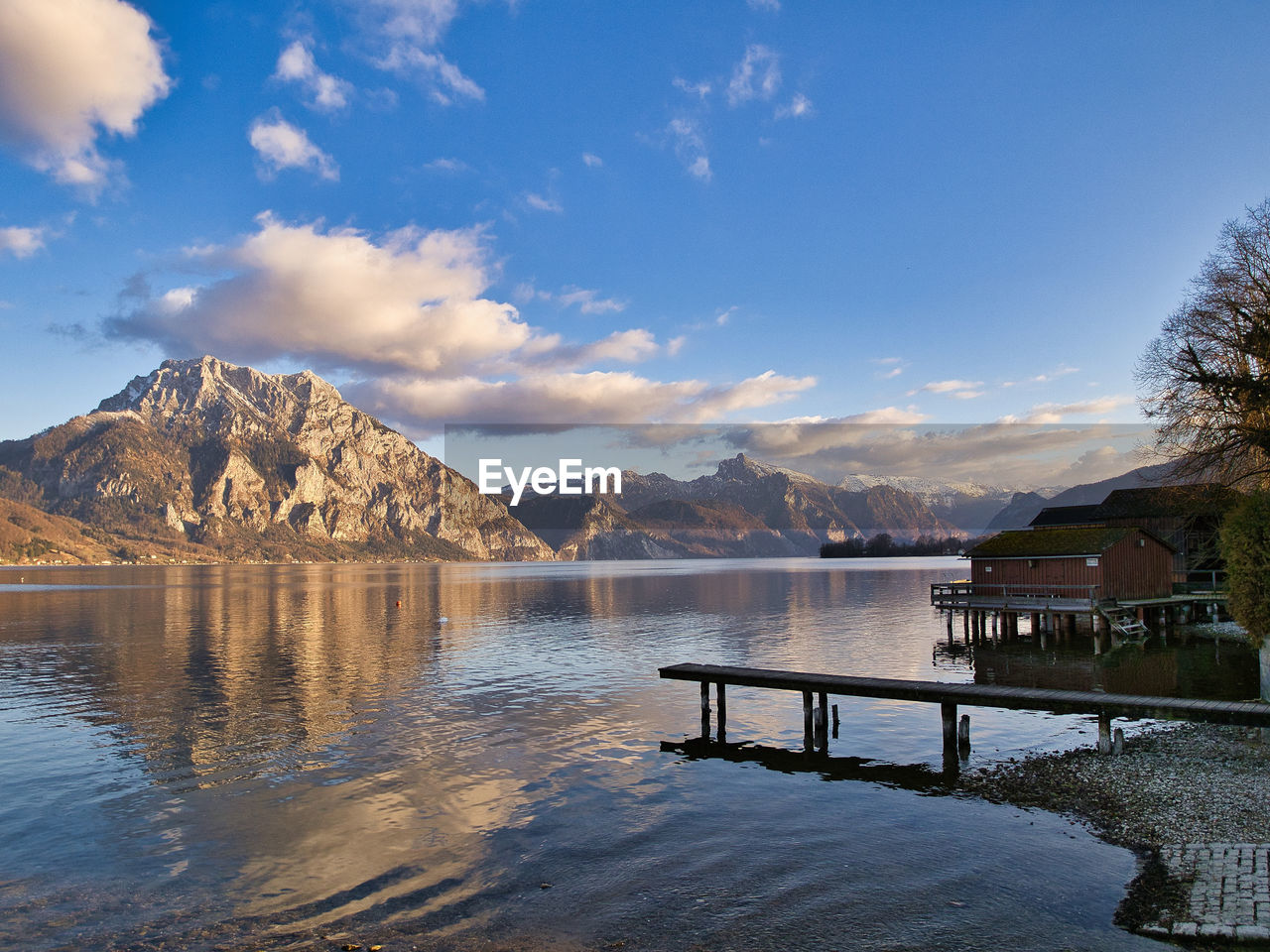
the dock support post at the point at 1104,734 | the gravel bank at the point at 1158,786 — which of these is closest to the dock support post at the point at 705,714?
the gravel bank at the point at 1158,786

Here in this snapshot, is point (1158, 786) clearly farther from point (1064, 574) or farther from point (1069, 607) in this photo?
point (1064, 574)

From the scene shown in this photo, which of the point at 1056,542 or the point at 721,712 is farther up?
the point at 1056,542

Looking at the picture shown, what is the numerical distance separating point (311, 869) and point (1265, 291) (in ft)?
177

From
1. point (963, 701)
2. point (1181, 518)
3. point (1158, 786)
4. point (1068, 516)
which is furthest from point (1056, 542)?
point (1068, 516)

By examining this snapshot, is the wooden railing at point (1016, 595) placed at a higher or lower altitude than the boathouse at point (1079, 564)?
lower

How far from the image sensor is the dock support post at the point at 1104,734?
25.5 metres

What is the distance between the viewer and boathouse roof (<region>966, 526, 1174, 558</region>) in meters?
59.5

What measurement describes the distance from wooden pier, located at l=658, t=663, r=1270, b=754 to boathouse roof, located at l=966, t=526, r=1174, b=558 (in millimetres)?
34969

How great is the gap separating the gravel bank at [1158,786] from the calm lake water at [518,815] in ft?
4.22

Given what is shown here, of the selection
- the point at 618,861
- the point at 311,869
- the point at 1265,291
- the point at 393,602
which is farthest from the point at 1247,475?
the point at 393,602

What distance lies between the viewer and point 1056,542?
62.2m

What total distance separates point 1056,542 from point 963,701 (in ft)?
135

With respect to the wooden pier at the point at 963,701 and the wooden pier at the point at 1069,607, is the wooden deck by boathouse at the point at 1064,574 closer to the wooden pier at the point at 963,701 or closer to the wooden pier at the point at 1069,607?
the wooden pier at the point at 1069,607

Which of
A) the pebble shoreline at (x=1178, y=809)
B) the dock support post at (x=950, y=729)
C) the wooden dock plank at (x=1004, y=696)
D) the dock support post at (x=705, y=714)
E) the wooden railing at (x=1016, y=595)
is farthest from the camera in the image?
the wooden railing at (x=1016, y=595)
